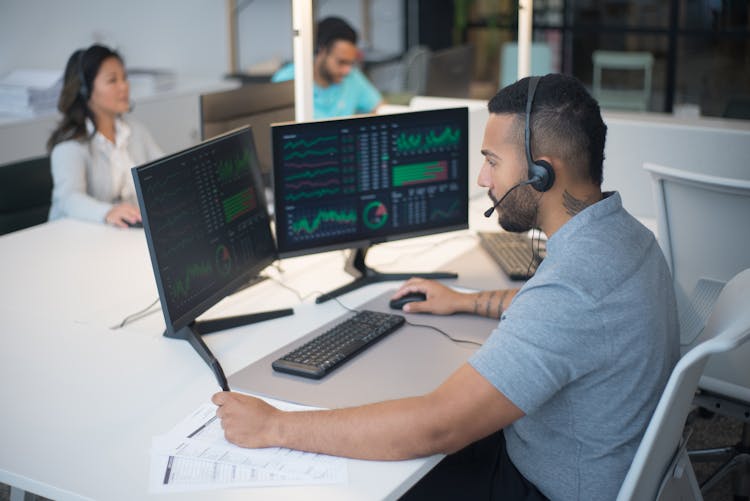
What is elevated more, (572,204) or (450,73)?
(450,73)

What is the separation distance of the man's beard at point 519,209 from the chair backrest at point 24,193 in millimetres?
1942

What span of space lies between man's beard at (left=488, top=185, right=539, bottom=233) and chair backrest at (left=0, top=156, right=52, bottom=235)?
194 centimetres

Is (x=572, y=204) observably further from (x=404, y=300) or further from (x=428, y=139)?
(x=428, y=139)

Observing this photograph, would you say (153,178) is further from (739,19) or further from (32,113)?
(739,19)

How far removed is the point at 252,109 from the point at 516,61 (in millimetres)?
3447

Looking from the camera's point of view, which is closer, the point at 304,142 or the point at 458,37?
the point at 304,142

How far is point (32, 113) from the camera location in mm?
4309

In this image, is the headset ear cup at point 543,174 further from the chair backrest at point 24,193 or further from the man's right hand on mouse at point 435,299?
the chair backrest at point 24,193

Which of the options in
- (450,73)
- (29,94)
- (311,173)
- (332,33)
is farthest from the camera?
(450,73)

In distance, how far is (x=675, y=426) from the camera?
1411mm

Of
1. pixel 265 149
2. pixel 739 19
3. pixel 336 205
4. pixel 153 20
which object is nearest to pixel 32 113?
pixel 153 20

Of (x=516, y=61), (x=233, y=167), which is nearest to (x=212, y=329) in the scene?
(x=233, y=167)

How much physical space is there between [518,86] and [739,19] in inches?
188

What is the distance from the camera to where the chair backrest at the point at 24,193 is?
116 inches
